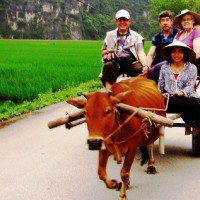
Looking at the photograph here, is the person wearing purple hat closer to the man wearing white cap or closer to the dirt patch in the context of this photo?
the man wearing white cap

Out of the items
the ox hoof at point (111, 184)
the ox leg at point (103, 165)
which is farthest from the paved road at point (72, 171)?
the ox leg at point (103, 165)

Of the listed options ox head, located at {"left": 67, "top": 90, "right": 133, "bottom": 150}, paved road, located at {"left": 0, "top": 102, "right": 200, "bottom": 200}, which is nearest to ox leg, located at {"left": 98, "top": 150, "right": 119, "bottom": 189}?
paved road, located at {"left": 0, "top": 102, "right": 200, "bottom": 200}

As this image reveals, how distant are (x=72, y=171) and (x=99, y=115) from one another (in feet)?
6.57

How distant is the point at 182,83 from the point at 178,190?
4.99 ft

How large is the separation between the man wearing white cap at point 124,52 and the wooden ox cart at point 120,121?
1.38 metres

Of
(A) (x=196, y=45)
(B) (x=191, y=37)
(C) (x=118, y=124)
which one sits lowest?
(C) (x=118, y=124)

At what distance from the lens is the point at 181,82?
6.09 m

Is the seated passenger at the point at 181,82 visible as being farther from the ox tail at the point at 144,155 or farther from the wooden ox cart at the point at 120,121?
the ox tail at the point at 144,155

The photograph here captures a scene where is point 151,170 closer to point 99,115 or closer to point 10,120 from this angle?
point 99,115

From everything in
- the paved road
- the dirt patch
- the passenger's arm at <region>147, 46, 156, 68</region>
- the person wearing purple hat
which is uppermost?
the person wearing purple hat

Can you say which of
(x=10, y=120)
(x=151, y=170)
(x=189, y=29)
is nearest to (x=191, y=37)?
(x=189, y=29)

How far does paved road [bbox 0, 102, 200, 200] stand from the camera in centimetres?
500

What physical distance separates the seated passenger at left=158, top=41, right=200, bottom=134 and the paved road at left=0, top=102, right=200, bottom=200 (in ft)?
2.13

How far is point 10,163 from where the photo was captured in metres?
6.23
